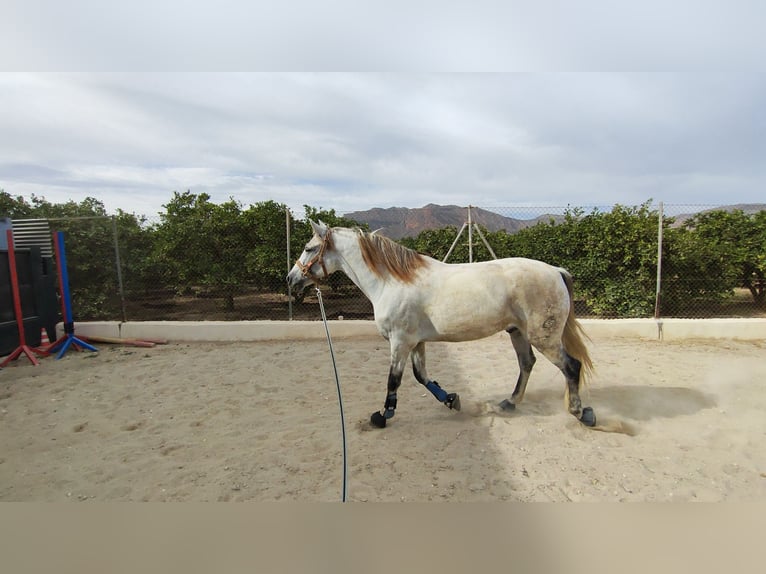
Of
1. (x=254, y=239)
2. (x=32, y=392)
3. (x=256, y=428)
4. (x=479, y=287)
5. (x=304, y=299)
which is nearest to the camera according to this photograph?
(x=479, y=287)

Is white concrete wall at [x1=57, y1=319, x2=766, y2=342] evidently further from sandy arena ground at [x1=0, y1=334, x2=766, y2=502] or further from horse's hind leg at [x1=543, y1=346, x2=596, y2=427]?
horse's hind leg at [x1=543, y1=346, x2=596, y2=427]

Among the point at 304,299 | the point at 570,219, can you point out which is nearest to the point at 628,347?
the point at 570,219

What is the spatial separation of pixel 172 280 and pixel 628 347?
7.46 meters

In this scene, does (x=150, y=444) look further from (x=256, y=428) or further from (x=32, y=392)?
(x=32, y=392)

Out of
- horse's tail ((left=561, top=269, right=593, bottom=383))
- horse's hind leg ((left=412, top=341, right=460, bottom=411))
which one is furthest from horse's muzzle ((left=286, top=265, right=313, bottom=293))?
horse's tail ((left=561, top=269, right=593, bottom=383))

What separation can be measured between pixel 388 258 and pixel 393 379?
0.99 m

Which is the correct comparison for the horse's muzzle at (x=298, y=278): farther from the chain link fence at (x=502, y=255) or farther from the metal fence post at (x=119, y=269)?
the metal fence post at (x=119, y=269)

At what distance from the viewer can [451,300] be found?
2959mm

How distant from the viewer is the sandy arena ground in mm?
2344

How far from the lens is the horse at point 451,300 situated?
9.65 feet

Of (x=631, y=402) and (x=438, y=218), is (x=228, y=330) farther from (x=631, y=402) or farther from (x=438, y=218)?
(x=631, y=402)

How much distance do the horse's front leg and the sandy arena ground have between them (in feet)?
0.36

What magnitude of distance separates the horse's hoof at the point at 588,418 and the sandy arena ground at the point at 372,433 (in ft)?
0.21

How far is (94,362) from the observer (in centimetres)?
512
